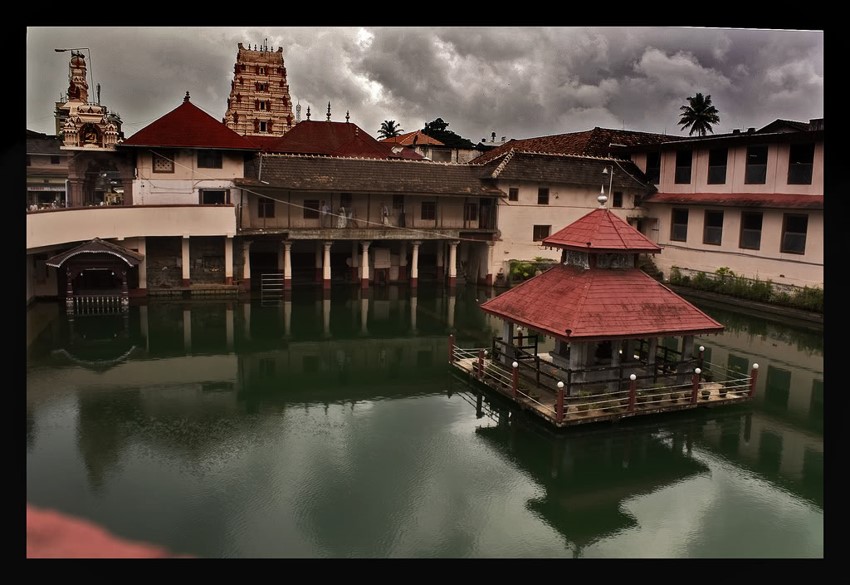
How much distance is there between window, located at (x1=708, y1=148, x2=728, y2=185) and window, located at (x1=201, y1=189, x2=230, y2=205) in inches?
783

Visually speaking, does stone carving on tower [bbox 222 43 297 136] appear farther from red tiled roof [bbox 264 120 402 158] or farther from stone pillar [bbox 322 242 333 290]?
stone pillar [bbox 322 242 333 290]

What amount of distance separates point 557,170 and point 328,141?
Result: 1406 cm

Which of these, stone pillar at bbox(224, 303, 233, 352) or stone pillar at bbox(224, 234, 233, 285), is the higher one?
stone pillar at bbox(224, 234, 233, 285)

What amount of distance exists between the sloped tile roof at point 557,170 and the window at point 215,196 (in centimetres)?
1108

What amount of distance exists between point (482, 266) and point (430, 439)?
750 inches

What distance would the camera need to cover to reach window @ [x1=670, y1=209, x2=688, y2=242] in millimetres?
30469

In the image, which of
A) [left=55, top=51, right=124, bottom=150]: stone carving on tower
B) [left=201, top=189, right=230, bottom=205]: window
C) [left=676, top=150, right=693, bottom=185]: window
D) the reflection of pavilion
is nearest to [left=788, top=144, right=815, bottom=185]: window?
[left=676, top=150, right=693, bottom=185]: window

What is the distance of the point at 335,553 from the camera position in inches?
333

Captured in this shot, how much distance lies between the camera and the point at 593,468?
1154cm

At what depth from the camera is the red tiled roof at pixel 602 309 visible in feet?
43.1

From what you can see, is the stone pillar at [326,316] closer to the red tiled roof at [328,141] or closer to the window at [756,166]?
the red tiled roof at [328,141]

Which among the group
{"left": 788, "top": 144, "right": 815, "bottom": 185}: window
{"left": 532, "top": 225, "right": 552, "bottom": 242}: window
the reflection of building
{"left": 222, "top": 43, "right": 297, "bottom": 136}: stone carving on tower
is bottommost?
the reflection of building
